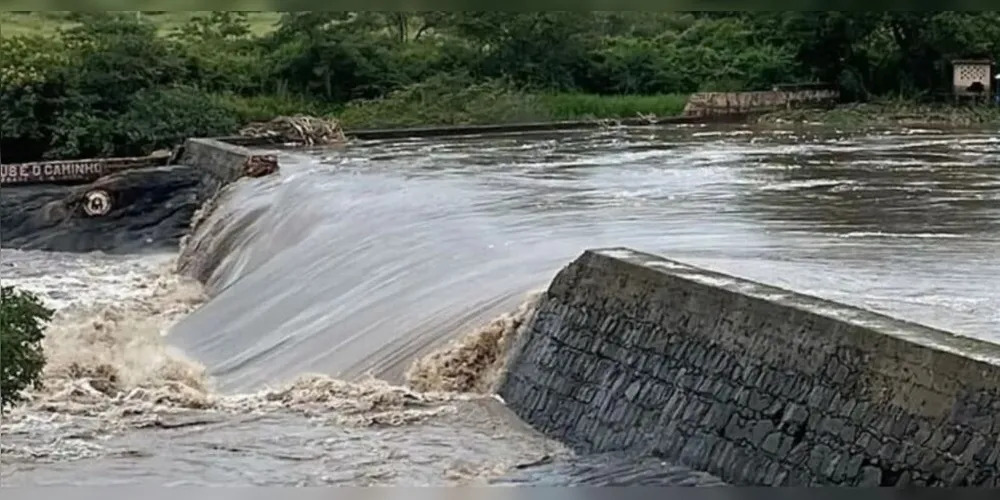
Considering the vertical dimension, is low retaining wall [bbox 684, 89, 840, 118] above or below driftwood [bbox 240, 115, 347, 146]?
below

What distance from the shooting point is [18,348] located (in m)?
3.80

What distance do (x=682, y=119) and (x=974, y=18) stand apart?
200cm

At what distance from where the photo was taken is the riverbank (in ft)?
35.8

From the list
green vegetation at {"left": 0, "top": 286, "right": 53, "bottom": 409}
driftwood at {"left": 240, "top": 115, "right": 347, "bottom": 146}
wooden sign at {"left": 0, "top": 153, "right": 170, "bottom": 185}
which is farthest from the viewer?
driftwood at {"left": 240, "top": 115, "right": 347, "bottom": 146}

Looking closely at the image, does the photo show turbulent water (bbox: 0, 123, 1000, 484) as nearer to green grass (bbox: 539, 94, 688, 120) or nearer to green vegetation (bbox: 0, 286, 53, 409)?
green vegetation (bbox: 0, 286, 53, 409)

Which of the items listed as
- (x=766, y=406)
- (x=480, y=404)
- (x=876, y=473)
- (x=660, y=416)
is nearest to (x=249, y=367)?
(x=480, y=404)

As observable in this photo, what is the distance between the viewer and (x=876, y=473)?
282cm

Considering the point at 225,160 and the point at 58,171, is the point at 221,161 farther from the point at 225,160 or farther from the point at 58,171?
the point at 58,171

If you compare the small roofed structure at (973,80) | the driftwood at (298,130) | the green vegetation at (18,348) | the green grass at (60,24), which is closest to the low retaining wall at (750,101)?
the small roofed structure at (973,80)

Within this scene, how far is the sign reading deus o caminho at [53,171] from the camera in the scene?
866cm

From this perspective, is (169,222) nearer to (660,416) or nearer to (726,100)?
(726,100)

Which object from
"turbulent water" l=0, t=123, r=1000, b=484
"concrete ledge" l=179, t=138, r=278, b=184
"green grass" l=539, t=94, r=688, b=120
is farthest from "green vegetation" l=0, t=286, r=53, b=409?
"green grass" l=539, t=94, r=688, b=120

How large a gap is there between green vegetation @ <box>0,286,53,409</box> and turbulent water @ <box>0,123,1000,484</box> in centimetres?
7

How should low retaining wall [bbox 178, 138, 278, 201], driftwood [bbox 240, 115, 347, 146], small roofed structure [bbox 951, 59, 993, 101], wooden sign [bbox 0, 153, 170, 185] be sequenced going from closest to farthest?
low retaining wall [bbox 178, 138, 278, 201], wooden sign [bbox 0, 153, 170, 185], driftwood [bbox 240, 115, 347, 146], small roofed structure [bbox 951, 59, 993, 101]
